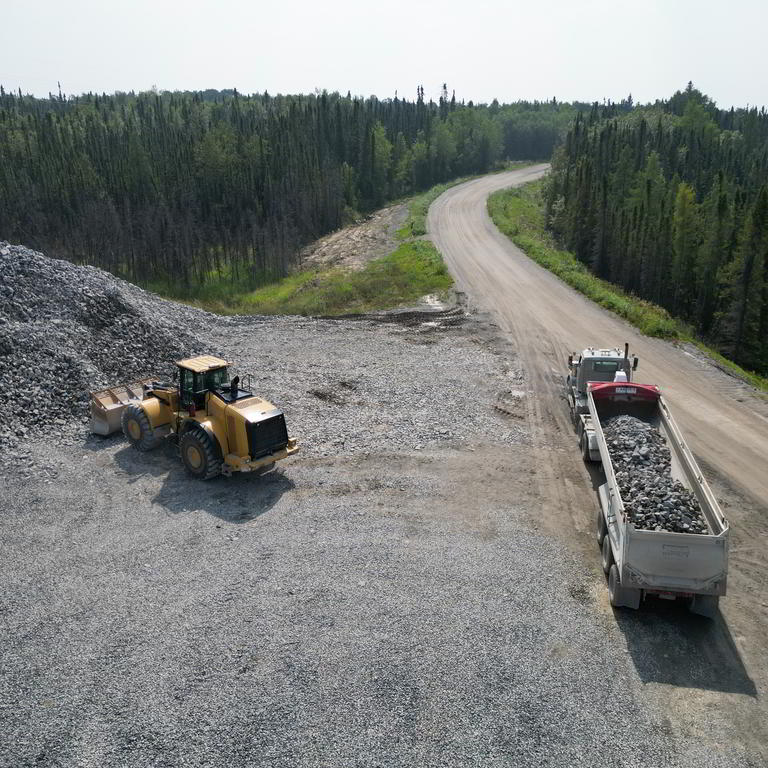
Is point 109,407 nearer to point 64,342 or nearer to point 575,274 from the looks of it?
point 64,342

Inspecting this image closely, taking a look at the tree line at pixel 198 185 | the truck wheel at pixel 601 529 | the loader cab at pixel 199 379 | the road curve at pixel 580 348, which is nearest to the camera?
the truck wheel at pixel 601 529

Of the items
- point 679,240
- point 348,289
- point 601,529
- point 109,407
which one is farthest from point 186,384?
point 679,240

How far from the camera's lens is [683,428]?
64.4 feet

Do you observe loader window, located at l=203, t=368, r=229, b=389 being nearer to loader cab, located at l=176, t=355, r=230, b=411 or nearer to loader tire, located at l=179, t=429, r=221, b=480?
loader cab, located at l=176, t=355, r=230, b=411

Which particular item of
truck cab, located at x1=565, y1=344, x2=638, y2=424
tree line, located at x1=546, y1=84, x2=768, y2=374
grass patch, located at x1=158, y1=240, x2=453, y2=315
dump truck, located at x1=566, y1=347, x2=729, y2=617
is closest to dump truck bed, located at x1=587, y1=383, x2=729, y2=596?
dump truck, located at x1=566, y1=347, x2=729, y2=617

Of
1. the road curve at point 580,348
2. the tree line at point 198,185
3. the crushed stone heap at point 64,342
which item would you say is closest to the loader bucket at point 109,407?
the crushed stone heap at point 64,342

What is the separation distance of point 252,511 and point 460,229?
4743cm

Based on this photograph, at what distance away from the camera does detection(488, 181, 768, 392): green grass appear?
93.5 feet

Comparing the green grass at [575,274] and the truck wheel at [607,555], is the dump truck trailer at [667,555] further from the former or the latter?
the green grass at [575,274]

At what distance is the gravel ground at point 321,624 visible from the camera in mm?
8477

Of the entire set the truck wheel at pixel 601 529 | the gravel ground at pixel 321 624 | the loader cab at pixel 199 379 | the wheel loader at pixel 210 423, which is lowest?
the gravel ground at pixel 321 624

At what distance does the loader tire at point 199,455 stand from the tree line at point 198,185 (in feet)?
127

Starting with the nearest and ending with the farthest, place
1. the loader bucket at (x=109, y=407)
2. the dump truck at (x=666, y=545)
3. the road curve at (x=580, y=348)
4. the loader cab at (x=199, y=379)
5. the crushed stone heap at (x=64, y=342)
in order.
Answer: the dump truck at (x=666, y=545), the loader cab at (x=199, y=379), the loader bucket at (x=109, y=407), the crushed stone heap at (x=64, y=342), the road curve at (x=580, y=348)

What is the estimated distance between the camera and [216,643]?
10086 millimetres
